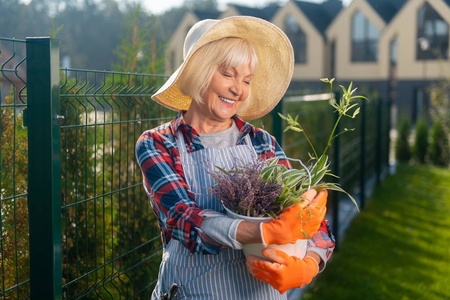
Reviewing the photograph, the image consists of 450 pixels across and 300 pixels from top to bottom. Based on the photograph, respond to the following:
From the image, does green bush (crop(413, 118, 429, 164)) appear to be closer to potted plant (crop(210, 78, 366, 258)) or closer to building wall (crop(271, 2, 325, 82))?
potted plant (crop(210, 78, 366, 258))

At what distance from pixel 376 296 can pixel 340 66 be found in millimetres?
30469

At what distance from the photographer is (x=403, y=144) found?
1577cm

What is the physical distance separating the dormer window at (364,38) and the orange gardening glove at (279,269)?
32.7 m

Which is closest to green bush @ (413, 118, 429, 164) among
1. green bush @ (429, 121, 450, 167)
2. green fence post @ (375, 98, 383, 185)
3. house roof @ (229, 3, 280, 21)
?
green bush @ (429, 121, 450, 167)

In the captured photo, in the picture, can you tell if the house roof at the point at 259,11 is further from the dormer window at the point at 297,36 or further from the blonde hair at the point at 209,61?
the blonde hair at the point at 209,61

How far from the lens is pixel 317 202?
2027 mm

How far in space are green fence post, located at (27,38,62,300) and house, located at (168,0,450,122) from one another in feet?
94.3

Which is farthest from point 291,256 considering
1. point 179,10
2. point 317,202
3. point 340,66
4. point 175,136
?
point 179,10

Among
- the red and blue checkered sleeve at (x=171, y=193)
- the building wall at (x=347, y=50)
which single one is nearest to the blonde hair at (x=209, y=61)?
the red and blue checkered sleeve at (x=171, y=193)

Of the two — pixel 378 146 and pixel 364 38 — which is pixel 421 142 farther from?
pixel 364 38

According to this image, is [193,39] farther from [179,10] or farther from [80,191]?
[179,10]

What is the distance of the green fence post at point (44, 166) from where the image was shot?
220 centimetres

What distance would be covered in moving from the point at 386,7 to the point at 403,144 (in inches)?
801

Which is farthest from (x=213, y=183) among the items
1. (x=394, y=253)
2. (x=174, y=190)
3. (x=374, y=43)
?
(x=374, y=43)
